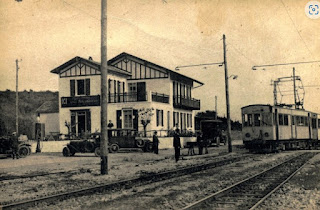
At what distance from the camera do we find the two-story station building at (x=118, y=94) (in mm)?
35625

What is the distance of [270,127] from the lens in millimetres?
26469

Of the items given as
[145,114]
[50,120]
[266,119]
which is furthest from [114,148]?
[50,120]

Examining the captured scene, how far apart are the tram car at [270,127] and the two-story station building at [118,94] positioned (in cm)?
1015

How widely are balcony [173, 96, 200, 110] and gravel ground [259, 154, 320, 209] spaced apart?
28.3 metres

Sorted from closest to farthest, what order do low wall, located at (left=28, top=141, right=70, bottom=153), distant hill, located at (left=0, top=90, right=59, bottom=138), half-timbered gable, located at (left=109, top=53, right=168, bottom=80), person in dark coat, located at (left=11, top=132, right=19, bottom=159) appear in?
person in dark coat, located at (left=11, top=132, right=19, bottom=159) → low wall, located at (left=28, top=141, right=70, bottom=153) → half-timbered gable, located at (left=109, top=53, right=168, bottom=80) → distant hill, located at (left=0, top=90, right=59, bottom=138)

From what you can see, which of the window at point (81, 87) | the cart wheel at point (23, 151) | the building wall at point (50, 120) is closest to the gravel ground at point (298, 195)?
the cart wheel at point (23, 151)

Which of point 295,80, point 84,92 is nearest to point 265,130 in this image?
point 295,80

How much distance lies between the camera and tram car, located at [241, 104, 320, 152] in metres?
26.6

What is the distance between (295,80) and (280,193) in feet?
102

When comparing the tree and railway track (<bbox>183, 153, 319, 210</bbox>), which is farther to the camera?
the tree

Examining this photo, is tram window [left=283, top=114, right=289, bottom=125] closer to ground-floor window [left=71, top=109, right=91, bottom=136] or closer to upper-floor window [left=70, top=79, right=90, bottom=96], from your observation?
ground-floor window [left=71, top=109, right=91, bottom=136]

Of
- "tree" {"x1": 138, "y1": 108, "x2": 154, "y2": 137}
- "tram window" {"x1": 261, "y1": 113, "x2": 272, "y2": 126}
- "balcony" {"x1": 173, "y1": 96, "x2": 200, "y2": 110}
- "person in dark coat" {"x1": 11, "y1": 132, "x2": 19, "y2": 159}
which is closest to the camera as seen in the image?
"person in dark coat" {"x1": 11, "y1": 132, "x2": 19, "y2": 159}

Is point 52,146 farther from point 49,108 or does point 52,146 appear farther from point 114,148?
point 49,108

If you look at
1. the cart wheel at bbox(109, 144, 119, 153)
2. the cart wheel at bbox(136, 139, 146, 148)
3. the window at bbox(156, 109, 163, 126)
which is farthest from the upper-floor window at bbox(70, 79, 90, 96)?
the cart wheel at bbox(136, 139, 146, 148)
